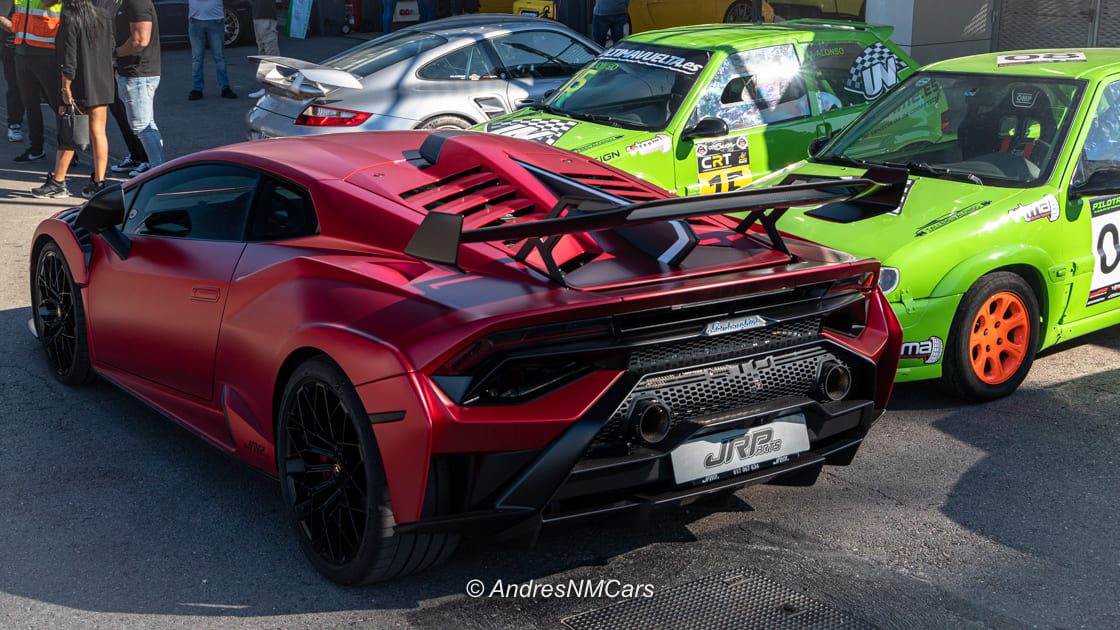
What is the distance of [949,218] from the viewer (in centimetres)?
557

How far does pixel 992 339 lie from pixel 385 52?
21.7 feet

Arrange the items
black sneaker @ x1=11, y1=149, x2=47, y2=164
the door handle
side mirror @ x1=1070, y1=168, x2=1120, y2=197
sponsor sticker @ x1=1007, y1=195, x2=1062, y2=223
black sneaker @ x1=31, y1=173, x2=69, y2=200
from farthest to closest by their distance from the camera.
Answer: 1. black sneaker @ x1=11, y1=149, x2=47, y2=164
2. black sneaker @ x1=31, y1=173, x2=69, y2=200
3. side mirror @ x1=1070, y1=168, x2=1120, y2=197
4. sponsor sticker @ x1=1007, y1=195, x2=1062, y2=223
5. the door handle

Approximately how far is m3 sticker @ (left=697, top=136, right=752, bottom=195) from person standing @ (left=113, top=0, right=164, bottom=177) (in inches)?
211

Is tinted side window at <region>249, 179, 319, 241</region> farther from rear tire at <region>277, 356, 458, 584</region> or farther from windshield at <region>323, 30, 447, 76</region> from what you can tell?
windshield at <region>323, 30, 447, 76</region>

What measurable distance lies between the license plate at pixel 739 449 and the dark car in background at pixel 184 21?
61.6ft

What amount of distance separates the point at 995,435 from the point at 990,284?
721 millimetres

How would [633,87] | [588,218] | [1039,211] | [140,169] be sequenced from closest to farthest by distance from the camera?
[588,218] < [1039,211] < [633,87] < [140,169]

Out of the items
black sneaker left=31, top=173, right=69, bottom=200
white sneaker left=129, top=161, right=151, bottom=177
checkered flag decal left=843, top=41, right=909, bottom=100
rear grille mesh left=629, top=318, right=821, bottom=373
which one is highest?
checkered flag decal left=843, top=41, right=909, bottom=100

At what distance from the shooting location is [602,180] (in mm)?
4777

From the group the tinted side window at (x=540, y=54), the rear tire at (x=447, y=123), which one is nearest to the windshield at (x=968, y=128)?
the rear tire at (x=447, y=123)

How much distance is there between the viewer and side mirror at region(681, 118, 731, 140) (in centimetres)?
764

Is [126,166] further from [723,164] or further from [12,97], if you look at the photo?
[723,164]

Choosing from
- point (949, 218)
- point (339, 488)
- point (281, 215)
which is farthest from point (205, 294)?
point (949, 218)

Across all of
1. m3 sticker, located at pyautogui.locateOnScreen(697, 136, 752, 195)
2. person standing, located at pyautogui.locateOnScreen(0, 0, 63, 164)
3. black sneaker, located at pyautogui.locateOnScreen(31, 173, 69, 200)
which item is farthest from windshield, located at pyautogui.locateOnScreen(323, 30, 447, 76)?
m3 sticker, located at pyautogui.locateOnScreen(697, 136, 752, 195)
